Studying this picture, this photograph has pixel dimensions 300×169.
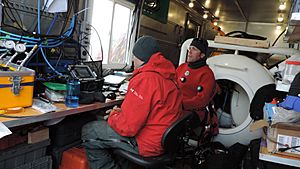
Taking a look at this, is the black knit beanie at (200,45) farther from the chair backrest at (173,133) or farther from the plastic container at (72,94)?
the plastic container at (72,94)

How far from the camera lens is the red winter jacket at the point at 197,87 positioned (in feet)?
7.81

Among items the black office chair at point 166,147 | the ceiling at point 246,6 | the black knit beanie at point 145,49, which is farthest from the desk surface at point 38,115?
the ceiling at point 246,6

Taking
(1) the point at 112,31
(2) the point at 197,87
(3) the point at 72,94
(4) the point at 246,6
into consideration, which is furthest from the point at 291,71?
(4) the point at 246,6

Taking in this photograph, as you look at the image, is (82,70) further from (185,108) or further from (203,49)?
(203,49)

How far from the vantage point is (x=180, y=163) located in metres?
2.71

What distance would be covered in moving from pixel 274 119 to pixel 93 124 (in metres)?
1.18

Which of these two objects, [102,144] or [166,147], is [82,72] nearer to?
[102,144]

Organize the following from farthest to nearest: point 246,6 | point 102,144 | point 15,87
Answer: point 246,6 < point 102,144 < point 15,87

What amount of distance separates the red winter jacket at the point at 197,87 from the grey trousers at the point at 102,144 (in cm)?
91

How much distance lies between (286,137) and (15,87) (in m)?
1.59

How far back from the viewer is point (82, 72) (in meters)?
2.06

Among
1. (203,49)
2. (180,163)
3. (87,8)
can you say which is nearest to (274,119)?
(203,49)

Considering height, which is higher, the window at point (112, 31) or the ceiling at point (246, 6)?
the ceiling at point (246, 6)

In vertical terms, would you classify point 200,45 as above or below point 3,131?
above
